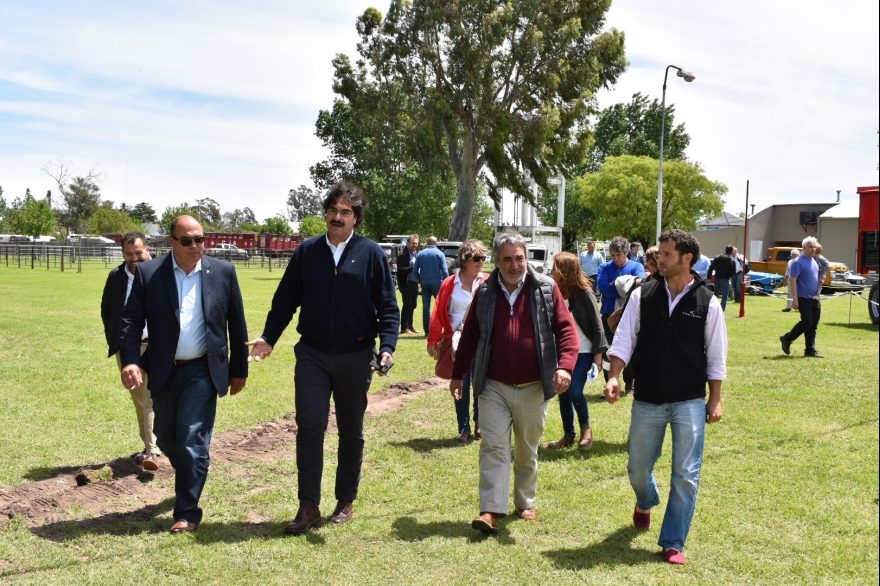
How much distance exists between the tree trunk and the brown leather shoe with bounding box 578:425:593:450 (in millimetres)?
29734

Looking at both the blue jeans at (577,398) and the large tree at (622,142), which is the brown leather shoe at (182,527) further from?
the large tree at (622,142)

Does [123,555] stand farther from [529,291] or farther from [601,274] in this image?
[601,274]

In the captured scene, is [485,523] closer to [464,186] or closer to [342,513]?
[342,513]

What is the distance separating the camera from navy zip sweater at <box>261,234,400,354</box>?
530 centimetres

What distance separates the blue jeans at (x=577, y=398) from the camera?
24.5 feet

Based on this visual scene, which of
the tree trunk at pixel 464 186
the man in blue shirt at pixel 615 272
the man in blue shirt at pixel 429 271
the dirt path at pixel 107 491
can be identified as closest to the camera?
the dirt path at pixel 107 491

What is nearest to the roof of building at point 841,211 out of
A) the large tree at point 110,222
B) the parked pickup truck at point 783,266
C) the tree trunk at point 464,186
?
the parked pickup truck at point 783,266

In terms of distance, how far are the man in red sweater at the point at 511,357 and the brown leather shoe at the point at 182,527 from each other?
1.75 metres

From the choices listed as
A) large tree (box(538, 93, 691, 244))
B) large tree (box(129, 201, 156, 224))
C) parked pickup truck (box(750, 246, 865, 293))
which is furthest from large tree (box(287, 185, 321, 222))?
parked pickup truck (box(750, 246, 865, 293))

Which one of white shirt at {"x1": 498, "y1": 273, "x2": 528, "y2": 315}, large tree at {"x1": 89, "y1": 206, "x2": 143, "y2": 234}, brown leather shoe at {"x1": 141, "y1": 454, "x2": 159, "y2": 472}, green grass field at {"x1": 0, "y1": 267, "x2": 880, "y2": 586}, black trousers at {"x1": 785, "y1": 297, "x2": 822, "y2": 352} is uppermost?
large tree at {"x1": 89, "y1": 206, "x2": 143, "y2": 234}

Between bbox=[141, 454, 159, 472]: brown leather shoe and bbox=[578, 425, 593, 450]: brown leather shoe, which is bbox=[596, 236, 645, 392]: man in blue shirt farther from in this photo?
bbox=[141, 454, 159, 472]: brown leather shoe

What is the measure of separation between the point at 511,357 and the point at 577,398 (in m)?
2.40

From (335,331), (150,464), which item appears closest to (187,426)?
(335,331)

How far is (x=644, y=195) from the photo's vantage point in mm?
57844
